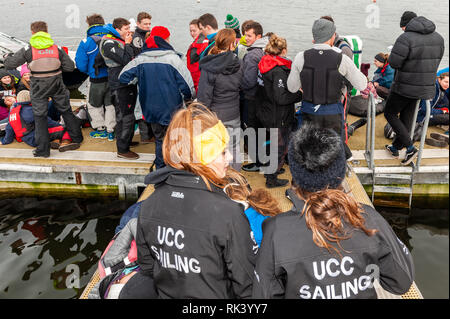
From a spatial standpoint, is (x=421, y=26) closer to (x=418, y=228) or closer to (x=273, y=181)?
(x=273, y=181)

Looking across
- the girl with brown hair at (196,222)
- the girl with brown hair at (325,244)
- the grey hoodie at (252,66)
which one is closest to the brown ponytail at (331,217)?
the girl with brown hair at (325,244)

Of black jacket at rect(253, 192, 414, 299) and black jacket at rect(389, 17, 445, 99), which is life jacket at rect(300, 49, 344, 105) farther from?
black jacket at rect(253, 192, 414, 299)

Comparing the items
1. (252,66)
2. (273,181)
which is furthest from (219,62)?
(273,181)

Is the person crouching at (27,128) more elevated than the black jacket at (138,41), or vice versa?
the black jacket at (138,41)

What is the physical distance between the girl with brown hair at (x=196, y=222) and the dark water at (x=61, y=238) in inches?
120

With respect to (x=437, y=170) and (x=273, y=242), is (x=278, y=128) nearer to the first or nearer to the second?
(x=437, y=170)

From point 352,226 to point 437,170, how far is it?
14.0 ft

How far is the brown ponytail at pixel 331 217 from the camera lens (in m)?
1.75

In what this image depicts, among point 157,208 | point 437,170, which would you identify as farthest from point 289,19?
point 157,208

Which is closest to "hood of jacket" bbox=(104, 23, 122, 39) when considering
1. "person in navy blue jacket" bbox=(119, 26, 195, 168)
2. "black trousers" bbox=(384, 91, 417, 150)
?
"person in navy blue jacket" bbox=(119, 26, 195, 168)

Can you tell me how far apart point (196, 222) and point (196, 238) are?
0.28ft

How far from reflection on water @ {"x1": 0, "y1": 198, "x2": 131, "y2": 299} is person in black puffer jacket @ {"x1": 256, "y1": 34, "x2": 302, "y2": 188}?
8.70 feet

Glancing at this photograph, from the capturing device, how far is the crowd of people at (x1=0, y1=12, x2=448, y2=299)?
71.1 inches

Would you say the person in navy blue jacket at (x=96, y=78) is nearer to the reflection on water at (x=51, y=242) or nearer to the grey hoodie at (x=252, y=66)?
the reflection on water at (x=51, y=242)
